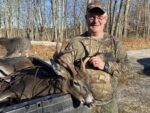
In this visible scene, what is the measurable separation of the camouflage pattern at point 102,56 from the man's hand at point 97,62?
75mm

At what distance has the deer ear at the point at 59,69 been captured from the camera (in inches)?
109

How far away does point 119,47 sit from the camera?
371cm

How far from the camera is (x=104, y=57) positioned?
3420mm

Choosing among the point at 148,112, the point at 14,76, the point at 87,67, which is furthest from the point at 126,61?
the point at 148,112

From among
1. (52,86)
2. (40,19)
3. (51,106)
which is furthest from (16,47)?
(40,19)

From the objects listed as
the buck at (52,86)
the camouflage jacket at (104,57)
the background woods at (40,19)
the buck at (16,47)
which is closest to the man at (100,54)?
the camouflage jacket at (104,57)

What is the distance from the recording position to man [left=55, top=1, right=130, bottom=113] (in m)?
3.46

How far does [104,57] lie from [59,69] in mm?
778

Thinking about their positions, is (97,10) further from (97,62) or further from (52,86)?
(52,86)

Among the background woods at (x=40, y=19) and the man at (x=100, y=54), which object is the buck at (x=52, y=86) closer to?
the man at (x=100, y=54)

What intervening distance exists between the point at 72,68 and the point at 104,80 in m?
0.71

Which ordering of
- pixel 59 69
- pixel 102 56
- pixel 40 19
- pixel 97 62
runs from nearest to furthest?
pixel 59 69, pixel 97 62, pixel 102 56, pixel 40 19

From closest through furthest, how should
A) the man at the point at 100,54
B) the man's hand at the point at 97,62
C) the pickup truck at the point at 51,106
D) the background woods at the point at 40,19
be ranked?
the pickup truck at the point at 51,106
the man's hand at the point at 97,62
the man at the point at 100,54
the background woods at the point at 40,19

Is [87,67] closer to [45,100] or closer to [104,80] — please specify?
[104,80]
